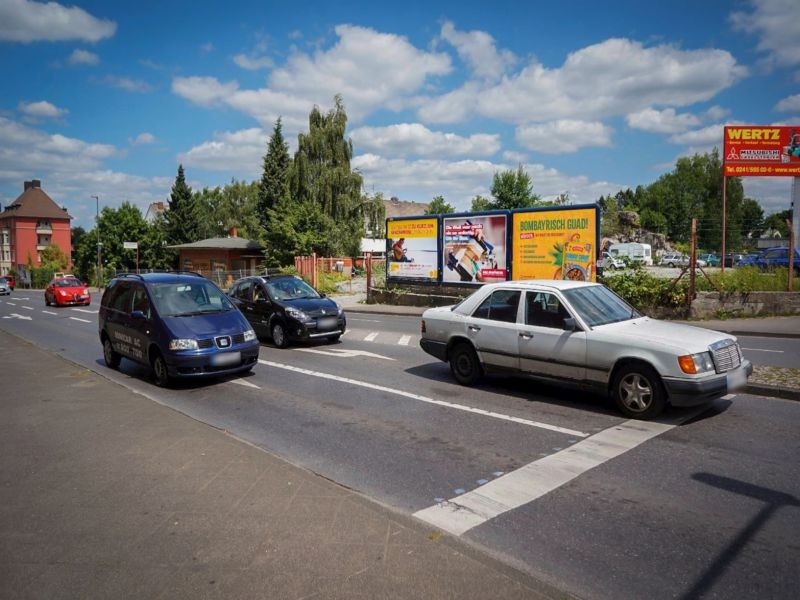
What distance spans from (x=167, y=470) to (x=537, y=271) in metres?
16.3

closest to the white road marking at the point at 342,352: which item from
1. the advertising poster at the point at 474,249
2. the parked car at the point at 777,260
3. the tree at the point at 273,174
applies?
the advertising poster at the point at 474,249

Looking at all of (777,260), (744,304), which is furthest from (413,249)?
(777,260)

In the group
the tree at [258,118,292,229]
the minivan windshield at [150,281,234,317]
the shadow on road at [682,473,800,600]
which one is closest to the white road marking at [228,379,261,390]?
the minivan windshield at [150,281,234,317]

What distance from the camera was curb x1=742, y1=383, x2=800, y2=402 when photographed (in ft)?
24.2

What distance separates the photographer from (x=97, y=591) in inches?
127

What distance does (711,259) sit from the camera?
17578mm

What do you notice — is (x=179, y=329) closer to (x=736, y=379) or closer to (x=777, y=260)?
(x=736, y=379)

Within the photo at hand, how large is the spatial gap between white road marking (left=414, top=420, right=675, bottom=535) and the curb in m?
2.15

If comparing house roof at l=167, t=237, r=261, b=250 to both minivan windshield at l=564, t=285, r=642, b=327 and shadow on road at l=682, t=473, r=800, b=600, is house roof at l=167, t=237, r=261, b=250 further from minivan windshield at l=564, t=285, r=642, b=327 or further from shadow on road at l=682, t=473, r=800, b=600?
shadow on road at l=682, t=473, r=800, b=600

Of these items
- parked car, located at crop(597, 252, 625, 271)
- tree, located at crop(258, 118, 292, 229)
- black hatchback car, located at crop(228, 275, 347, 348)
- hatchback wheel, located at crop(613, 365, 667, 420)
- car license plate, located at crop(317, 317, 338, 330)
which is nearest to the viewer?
hatchback wheel, located at crop(613, 365, 667, 420)

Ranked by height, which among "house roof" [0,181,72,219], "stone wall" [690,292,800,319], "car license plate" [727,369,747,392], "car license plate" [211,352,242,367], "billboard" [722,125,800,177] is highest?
"house roof" [0,181,72,219]

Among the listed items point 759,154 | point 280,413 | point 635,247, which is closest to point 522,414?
point 280,413

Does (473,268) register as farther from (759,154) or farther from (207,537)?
(207,537)

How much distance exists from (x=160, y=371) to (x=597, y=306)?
22.7ft
